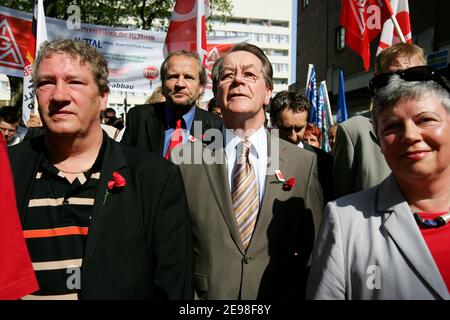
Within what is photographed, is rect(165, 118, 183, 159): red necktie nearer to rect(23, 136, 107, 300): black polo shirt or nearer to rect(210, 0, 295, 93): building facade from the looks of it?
rect(23, 136, 107, 300): black polo shirt

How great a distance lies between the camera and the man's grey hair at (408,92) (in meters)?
1.92

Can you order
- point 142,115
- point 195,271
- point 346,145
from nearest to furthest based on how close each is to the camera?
1. point 195,271
2. point 346,145
3. point 142,115

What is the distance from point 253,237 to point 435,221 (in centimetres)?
95

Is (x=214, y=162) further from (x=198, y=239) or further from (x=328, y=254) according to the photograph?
(x=328, y=254)


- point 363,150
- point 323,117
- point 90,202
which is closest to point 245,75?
point 363,150

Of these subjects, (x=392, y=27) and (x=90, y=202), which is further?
(x=392, y=27)

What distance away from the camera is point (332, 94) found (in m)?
25.3

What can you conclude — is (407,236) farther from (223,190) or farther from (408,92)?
(223,190)

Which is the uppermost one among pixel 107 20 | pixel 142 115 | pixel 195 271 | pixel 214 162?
pixel 107 20

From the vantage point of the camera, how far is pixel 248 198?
2.67m

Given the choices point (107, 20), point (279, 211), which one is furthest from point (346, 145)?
point (107, 20)

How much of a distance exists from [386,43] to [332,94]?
66.1 feet

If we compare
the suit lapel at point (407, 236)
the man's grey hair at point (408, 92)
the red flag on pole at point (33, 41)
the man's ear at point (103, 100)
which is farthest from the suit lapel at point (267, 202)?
the red flag on pole at point (33, 41)

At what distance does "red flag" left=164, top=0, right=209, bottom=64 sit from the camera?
6.23 m
